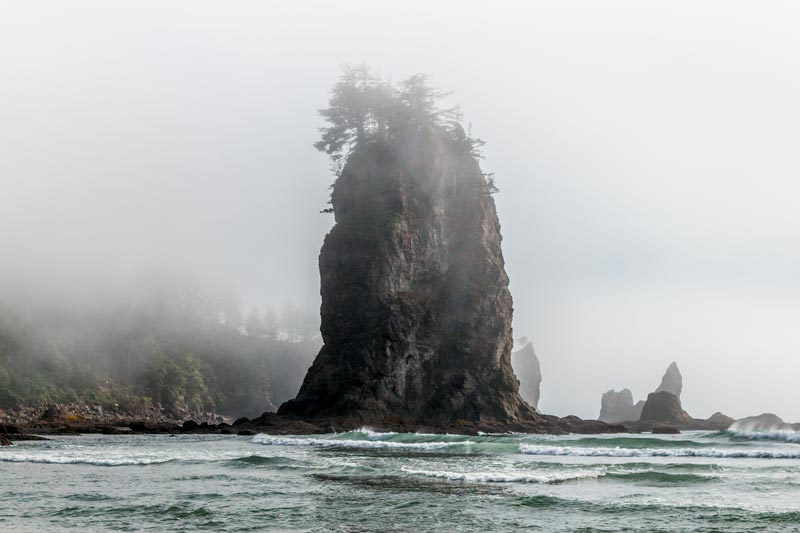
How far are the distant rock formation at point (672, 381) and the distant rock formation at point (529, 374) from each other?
70.4 feet

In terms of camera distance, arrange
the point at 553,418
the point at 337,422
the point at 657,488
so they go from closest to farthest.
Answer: the point at 657,488 → the point at 337,422 → the point at 553,418

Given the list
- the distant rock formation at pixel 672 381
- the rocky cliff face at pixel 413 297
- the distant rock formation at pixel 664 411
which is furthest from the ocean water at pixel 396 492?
the distant rock formation at pixel 672 381


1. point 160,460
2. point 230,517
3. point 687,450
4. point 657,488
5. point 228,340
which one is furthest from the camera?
point 228,340

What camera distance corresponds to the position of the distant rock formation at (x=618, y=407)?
496ft

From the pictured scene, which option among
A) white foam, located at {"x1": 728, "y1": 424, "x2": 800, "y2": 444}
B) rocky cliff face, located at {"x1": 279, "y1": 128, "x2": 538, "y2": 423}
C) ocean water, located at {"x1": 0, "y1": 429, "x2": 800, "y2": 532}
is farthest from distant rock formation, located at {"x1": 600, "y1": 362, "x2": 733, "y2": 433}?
ocean water, located at {"x1": 0, "y1": 429, "x2": 800, "y2": 532}

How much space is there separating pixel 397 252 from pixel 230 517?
50.6m

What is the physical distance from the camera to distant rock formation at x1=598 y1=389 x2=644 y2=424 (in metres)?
151

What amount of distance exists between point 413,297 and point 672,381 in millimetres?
73523

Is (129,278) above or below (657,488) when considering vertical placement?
above

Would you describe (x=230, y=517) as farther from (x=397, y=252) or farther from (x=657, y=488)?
(x=397, y=252)

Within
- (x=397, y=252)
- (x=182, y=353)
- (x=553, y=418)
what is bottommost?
(x=553, y=418)

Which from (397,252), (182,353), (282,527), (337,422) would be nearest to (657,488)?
(282,527)

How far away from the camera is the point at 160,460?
3000cm

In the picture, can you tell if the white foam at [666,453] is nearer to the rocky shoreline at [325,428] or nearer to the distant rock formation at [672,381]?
the rocky shoreline at [325,428]
